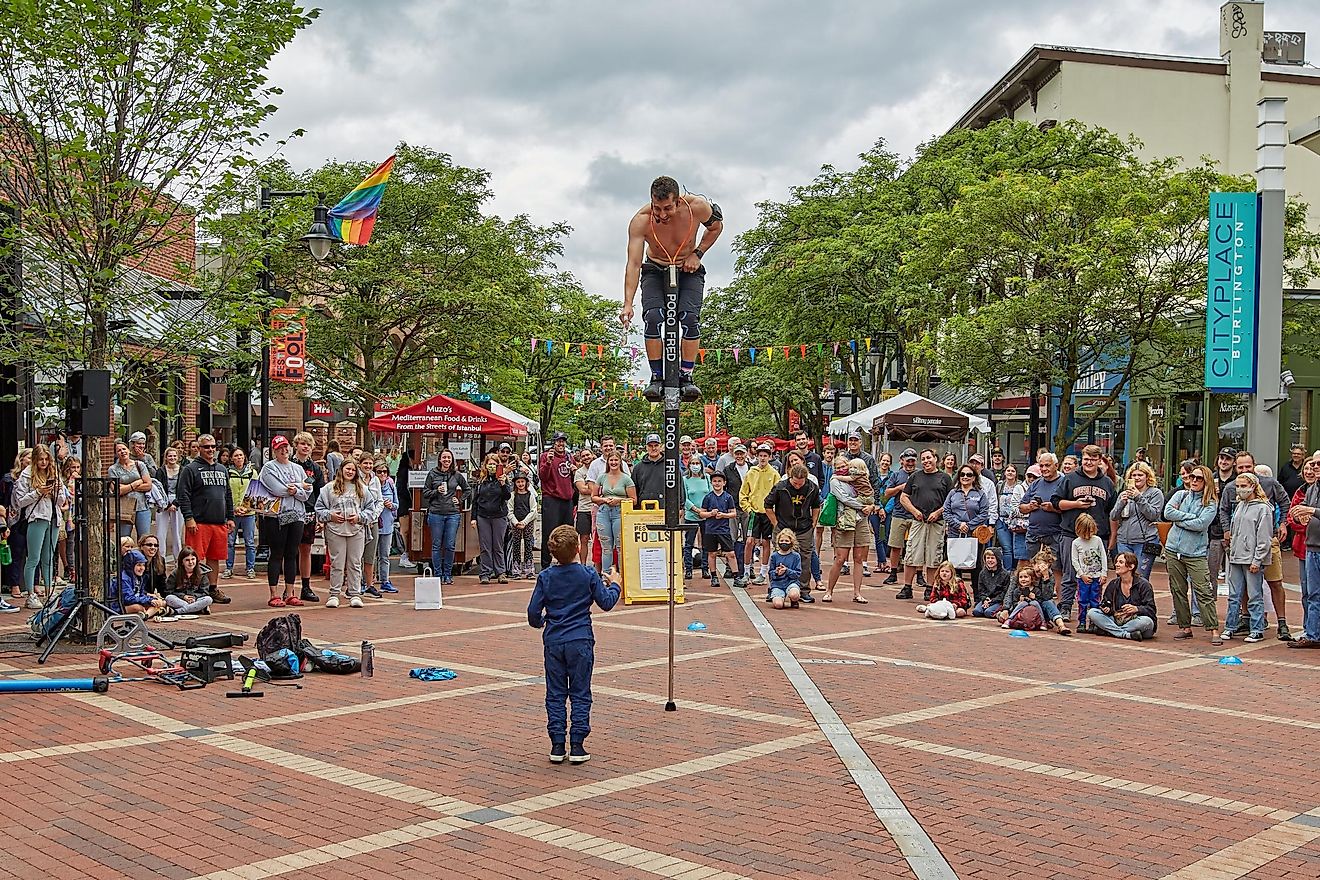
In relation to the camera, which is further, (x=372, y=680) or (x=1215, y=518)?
(x=1215, y=518)

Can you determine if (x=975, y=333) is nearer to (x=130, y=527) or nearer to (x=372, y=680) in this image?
(x=130, y=527)

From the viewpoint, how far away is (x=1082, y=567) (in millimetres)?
14750

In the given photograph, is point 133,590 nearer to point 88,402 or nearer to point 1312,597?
point 88,402

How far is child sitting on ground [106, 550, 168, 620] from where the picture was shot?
13.5 m

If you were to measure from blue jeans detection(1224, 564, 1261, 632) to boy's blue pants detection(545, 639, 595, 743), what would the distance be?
28.9 ft

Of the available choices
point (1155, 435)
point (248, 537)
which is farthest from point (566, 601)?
point (1155, 435)

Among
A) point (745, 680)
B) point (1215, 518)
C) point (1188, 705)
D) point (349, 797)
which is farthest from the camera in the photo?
point (1215, 518)

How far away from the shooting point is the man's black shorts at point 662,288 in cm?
934

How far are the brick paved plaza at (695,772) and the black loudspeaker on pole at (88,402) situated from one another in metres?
2.05

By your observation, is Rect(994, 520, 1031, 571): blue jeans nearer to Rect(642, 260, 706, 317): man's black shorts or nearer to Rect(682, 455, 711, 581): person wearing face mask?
Rect(682, 455, 711, 581): person wearing face mask

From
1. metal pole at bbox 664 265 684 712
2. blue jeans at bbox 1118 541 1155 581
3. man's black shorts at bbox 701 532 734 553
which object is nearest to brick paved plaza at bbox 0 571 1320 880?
metal pole at bbox 664 265 684 712

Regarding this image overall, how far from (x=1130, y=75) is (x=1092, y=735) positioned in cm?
3869

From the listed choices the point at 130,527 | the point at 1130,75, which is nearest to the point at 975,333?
the point at 130,527

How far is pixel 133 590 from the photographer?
552 inches
